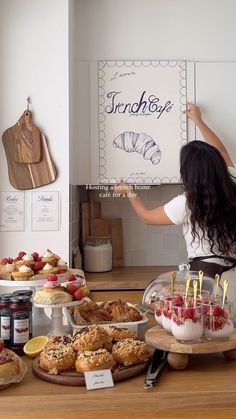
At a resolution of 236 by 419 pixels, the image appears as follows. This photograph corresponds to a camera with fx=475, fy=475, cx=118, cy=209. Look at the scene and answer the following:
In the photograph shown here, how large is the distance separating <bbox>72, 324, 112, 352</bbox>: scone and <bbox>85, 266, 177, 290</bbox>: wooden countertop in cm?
135

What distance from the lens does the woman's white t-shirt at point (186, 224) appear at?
2.07 metres

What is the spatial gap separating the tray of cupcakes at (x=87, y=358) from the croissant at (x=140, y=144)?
1.71 metres

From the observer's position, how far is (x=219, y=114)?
2.86m

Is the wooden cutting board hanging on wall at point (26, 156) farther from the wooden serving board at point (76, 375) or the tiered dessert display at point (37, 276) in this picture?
the wooden serving board at point (76, 375)

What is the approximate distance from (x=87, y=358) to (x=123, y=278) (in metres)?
1.58

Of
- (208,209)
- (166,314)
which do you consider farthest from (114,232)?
(166,314)

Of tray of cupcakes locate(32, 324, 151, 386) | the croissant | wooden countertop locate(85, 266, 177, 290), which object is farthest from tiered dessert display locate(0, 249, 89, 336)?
the croissant

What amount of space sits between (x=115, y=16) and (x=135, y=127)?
0.71 meters

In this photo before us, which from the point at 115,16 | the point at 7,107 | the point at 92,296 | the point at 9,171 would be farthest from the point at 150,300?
the point at 115,16

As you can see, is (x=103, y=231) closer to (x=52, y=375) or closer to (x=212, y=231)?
(x=212, y=231)

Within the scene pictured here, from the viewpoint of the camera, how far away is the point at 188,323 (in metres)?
1.13

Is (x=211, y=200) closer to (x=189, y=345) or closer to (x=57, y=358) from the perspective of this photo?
(x=189, y=345)

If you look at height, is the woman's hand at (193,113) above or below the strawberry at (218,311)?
above

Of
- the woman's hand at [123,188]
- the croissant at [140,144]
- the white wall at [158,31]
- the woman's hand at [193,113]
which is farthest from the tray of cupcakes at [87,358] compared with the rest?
the white wall at [158,31]
